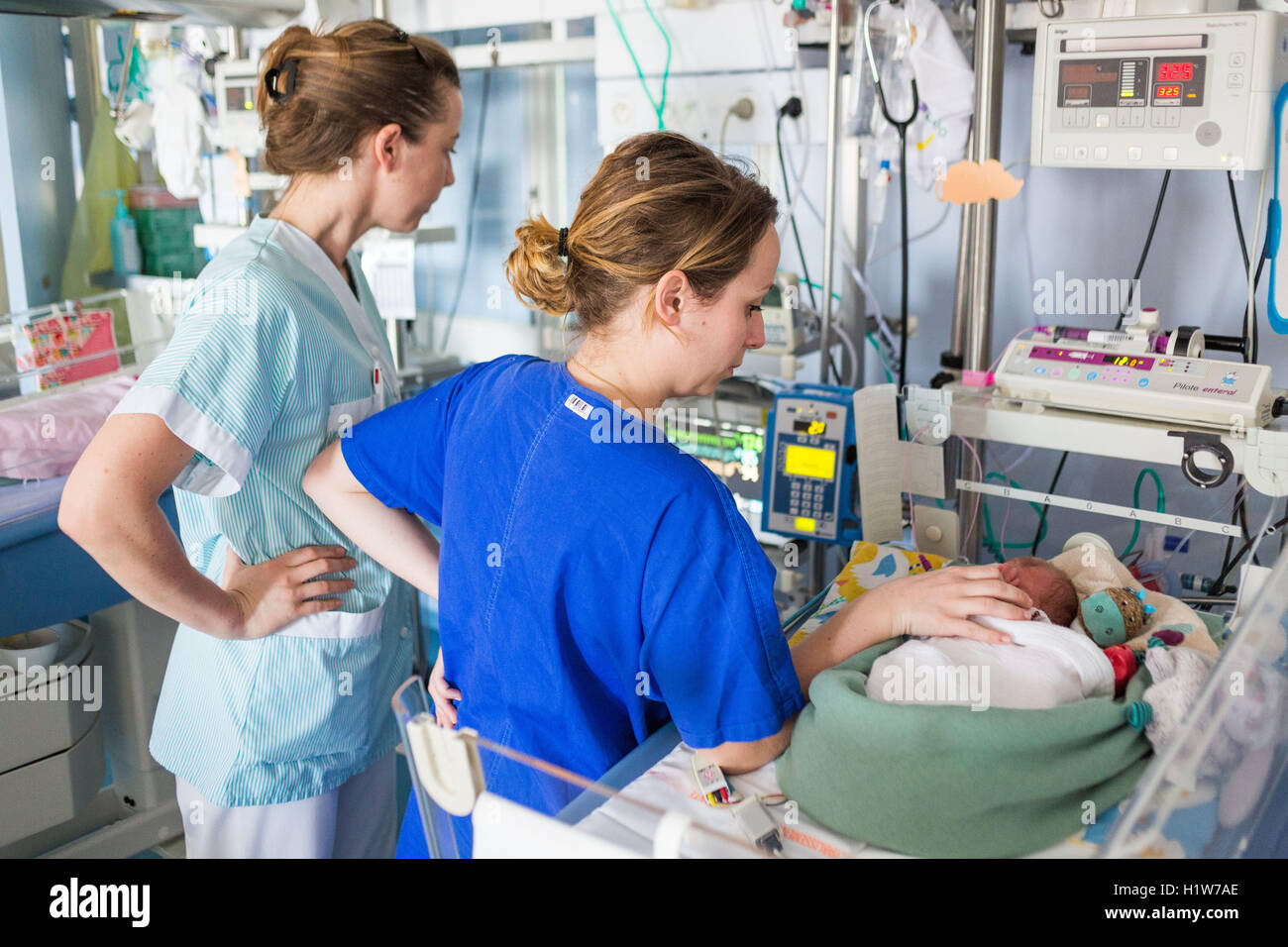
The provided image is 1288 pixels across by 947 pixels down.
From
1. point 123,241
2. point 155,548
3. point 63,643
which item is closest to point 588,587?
point 155,548

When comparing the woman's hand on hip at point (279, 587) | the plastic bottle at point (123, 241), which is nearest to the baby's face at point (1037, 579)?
the woman's hand on hip at point (279, 587)

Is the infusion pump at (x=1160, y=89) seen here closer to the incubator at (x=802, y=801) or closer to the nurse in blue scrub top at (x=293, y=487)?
the incubator at (x=802, y=801)

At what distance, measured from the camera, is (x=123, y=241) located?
12.9 feet

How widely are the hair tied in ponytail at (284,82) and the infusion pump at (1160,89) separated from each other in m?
1.23

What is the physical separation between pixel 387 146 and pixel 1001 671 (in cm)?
106

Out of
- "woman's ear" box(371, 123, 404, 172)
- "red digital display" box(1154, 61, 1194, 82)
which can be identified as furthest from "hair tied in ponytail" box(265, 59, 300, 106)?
"red digital display" box(1154, 61, 1194, 82)

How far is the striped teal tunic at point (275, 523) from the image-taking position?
4.69ft

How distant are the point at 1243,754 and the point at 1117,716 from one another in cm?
15

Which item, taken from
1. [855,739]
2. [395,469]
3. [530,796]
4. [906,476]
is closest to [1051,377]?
[906,476]

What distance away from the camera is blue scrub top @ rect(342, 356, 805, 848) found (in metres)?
1.15

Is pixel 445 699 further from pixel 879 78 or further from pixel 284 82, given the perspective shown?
pixel 879 78

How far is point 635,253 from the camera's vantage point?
1.20 meters

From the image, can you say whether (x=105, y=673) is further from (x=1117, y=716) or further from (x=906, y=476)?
(x=1117, y=716)

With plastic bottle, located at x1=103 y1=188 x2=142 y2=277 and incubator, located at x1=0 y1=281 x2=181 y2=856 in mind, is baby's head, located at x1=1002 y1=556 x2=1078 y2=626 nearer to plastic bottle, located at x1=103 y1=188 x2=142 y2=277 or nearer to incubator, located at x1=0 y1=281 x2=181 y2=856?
incubator, located at x1=0 y1=281 x2=181 y2=856
